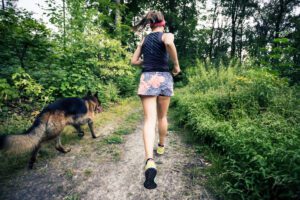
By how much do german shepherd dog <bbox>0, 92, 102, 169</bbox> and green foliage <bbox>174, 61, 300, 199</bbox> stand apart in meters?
2.41

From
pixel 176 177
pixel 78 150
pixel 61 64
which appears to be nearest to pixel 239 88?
pixel 176 177

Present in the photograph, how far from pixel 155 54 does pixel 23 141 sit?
7.02 feet

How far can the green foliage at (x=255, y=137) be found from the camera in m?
1.84

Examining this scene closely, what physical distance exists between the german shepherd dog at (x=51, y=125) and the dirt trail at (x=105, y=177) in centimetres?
34

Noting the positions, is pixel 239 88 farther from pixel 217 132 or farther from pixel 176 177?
pixel 176 177

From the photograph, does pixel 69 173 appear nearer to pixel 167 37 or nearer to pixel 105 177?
pixel 105 177

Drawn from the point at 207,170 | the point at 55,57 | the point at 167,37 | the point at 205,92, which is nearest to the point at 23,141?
the point at 167,37

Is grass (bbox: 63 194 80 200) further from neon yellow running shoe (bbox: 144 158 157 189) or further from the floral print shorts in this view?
the floral print shorts

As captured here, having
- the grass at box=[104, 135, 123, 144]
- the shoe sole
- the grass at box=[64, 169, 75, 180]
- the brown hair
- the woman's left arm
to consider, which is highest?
the brown hair

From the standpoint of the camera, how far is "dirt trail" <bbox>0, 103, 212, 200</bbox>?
223 cm

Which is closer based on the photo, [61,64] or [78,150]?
[78,150]

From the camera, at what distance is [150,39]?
236 centimetres

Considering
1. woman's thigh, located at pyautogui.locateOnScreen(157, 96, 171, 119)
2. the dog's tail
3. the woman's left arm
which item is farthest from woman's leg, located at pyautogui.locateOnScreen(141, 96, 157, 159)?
the dog's tail

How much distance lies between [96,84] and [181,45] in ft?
50.1
